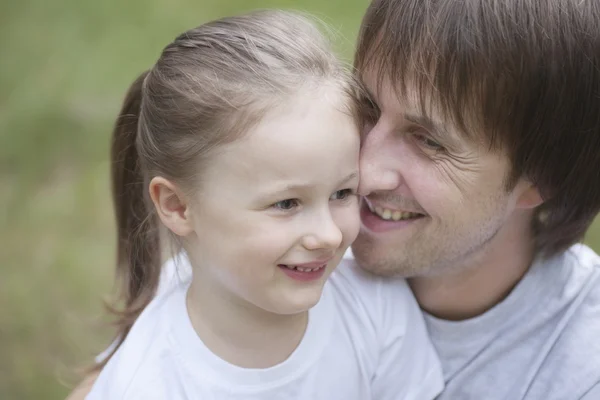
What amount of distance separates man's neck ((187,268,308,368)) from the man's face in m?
0.33

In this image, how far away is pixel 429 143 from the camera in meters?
2.46

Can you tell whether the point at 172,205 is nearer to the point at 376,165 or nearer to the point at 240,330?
the point at 240,330

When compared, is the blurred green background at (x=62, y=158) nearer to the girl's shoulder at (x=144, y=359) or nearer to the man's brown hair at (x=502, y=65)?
the man's brown hair at (x=502, y=65)

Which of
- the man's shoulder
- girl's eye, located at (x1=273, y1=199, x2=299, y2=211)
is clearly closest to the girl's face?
girl's eye, located at (x1=273, y1=199, x2=299, y2=211)

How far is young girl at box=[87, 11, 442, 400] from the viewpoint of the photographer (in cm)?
210

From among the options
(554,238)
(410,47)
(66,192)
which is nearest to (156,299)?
(410,47)

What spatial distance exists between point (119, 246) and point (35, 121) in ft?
11.3

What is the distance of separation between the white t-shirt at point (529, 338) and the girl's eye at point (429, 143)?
496mm

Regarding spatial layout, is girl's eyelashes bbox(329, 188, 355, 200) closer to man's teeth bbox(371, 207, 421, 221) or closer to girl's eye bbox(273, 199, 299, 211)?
girl's eye bbox(273, 199, 299, 211)

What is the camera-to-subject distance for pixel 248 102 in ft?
6.89

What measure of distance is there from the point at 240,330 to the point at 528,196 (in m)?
0.96

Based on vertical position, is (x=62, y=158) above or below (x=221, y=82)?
below

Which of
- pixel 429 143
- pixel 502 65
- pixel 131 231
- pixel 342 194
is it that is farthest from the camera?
pixel 131 231

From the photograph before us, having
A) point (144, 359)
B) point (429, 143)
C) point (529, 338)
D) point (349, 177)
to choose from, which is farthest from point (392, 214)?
A: point (144, 359)
